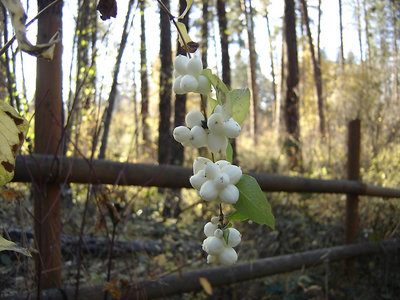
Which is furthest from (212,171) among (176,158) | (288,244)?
(176,158)

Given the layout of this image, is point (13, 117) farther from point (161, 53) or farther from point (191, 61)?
point (161, 53)

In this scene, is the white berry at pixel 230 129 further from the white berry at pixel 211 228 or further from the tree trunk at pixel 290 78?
the tree trunk at pixel 290 78

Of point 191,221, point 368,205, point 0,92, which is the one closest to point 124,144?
point 191,221

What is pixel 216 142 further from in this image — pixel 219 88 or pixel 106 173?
pixel 106 173

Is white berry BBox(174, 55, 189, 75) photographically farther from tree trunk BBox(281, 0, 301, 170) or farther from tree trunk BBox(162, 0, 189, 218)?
tree trunk BBox(281, 0, 301, 170)

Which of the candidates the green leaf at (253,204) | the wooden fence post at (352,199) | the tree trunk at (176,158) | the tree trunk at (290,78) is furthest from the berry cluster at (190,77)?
the tree trunk at (290,78)
